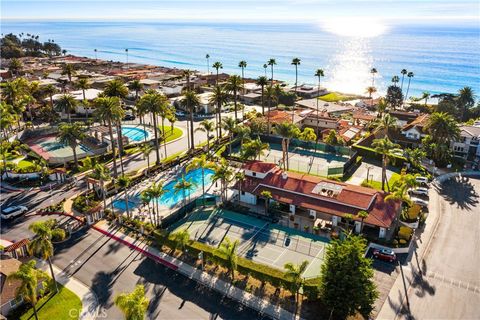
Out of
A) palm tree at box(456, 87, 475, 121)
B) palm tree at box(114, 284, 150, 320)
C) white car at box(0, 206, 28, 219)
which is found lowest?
white car at box(0, 206, 28, 219)

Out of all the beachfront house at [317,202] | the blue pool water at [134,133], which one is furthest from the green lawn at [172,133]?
the beachfront house at [317,202]

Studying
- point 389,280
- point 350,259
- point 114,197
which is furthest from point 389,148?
point 114,197

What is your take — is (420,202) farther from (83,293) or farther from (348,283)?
(83,293)

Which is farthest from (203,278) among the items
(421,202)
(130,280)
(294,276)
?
(421,202)

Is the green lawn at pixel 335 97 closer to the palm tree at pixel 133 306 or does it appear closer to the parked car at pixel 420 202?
the parked car at pixel 420 202

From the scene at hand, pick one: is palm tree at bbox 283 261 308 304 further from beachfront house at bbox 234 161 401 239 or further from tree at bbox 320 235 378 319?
beachfront house at bbox 234 161 401 239

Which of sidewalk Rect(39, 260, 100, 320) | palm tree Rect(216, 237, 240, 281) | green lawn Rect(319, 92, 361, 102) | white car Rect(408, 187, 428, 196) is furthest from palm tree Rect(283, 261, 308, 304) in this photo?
green lawn Rect(319, 92, 361, 102)
